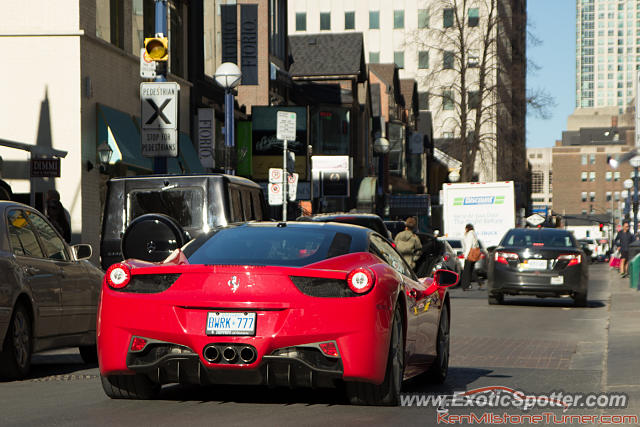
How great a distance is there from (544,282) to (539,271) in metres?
0.23

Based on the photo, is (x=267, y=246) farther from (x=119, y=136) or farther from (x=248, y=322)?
(x=119, y=136)

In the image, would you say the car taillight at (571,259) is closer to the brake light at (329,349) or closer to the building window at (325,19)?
the brake light at (329,349)

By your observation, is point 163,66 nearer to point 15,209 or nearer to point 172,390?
point 15,209

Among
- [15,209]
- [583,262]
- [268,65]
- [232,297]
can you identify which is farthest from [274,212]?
[232,297]

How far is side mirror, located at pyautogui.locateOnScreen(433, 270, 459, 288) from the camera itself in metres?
9.36

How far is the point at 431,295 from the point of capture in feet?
30.2

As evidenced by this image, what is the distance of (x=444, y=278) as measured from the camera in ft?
30.9

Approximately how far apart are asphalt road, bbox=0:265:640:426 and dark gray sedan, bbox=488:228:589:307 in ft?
20.6

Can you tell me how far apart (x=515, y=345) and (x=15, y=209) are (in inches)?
256

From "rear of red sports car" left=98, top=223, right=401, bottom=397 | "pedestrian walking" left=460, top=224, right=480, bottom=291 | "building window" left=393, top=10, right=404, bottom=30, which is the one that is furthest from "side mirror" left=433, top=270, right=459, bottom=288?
"building window" left=393, top=10, right=404, bottom=30

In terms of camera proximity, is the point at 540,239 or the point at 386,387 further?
the point at 540,239

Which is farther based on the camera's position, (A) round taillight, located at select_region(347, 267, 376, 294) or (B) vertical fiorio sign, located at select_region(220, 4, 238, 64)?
(B) vertical fiorio sign, located at select_region(220, 4, 238, 64)

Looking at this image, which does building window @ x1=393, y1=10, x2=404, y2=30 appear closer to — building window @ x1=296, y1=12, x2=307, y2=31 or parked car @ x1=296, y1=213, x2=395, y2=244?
building window @ x1=296, y1=12, x2=307, y2=31

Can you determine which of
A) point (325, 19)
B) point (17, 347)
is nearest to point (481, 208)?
point (17, 347)
